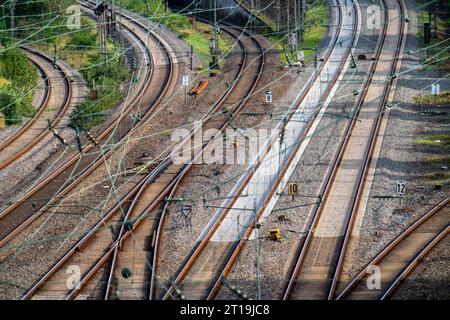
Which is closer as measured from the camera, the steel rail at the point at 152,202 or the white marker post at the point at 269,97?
the steel rail at the point at 152,202

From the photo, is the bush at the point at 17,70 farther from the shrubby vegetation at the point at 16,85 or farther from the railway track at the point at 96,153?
the railway track at the point at 96,153

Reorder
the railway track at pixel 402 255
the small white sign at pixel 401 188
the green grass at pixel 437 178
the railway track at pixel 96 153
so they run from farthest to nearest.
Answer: the green grass at pixel 437 178, the small white sign at pixel 401 188, the railway track at pixel 96 153, the railway track at pixel 402 255

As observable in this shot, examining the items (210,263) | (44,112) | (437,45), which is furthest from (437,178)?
(437,45)

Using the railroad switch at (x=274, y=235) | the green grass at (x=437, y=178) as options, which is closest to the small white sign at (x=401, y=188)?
the green grass at (x=437, y=178)

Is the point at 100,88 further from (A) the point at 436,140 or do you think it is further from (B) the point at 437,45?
(B) the point at 437,45
